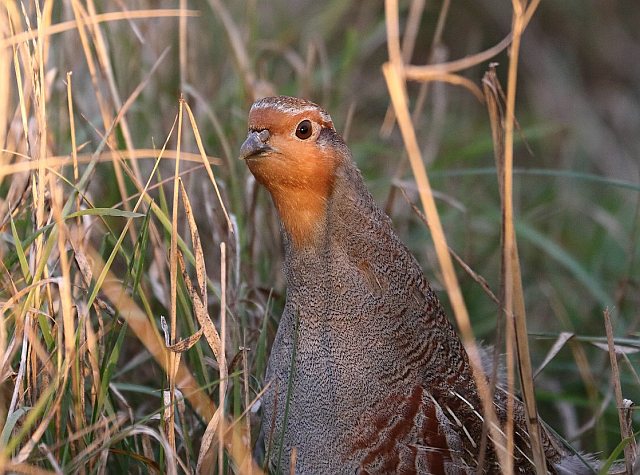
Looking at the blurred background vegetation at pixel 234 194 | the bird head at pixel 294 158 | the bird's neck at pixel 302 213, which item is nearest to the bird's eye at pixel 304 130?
the bird head at pixel 294 158

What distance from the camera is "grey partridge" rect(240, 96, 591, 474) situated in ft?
8.79

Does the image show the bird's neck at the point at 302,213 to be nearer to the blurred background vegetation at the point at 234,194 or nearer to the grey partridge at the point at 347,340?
the grey partridge at the point at 347,340

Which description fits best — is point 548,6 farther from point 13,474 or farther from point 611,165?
point 13,474

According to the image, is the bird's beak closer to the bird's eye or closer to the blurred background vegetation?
the bird's eye

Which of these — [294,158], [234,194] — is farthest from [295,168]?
[234,194]

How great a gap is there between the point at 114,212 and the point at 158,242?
0.53 metres

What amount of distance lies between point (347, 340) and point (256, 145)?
0.63 meters

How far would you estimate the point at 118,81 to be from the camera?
4.21 m

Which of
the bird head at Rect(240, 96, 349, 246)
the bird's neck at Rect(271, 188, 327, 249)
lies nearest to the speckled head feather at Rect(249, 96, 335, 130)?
the bird head at Rect(240, 96, 349, 246)

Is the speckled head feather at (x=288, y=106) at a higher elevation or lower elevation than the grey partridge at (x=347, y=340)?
higher

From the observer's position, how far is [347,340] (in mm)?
2742

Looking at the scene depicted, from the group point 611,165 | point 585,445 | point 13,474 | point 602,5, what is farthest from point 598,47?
point 13,474

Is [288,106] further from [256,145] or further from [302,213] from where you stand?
[302,213]

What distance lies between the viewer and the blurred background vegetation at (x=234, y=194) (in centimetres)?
262
